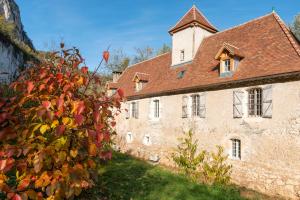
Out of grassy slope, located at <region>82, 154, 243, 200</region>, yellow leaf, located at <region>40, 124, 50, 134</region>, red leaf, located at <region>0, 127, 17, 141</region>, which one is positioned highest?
yellow leaf, located at <region>40, 124, 50, 134</region>

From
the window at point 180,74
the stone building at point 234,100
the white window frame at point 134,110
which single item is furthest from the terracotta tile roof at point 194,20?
the white window frame at point 134,110

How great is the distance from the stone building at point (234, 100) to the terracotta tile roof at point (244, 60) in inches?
1.8

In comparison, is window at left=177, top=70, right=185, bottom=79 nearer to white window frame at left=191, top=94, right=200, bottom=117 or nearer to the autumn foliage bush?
white window frame at left=191, top=94, right=200, bottom=117

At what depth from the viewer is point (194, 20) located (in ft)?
58.9

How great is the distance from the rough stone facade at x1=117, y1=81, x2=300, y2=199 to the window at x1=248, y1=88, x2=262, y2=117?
0.61 feet

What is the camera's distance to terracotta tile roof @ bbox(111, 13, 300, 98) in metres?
11.6

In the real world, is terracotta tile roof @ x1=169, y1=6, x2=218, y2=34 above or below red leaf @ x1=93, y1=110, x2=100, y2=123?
above

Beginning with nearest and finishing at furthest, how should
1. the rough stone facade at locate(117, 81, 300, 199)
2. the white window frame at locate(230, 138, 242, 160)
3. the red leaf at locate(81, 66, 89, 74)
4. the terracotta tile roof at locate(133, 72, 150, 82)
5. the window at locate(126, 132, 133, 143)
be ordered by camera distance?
the red leaf at locate(81, 66, 89, 74) < the rough stone facade at locate(117, 81, 300, 199) < the white window frame at locate(230, 138, 242, 160) < the terracotta tile roof at locate(133, 72, 150, 82) < the window at locate(126, 132, 133, 143)

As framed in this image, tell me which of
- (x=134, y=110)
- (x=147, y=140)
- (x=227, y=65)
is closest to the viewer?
(x=227, y=65)

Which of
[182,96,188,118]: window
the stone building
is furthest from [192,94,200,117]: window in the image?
[182,96,188,118]: window

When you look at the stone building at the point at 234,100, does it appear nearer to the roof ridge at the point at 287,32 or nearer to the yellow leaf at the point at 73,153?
the roof ridge at the point at 287,32

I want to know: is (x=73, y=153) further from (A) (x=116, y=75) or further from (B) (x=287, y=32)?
(A) (x=116, y=75)

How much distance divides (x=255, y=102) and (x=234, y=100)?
0.99m

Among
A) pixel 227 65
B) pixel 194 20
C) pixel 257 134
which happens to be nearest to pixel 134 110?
pixel 194 20
